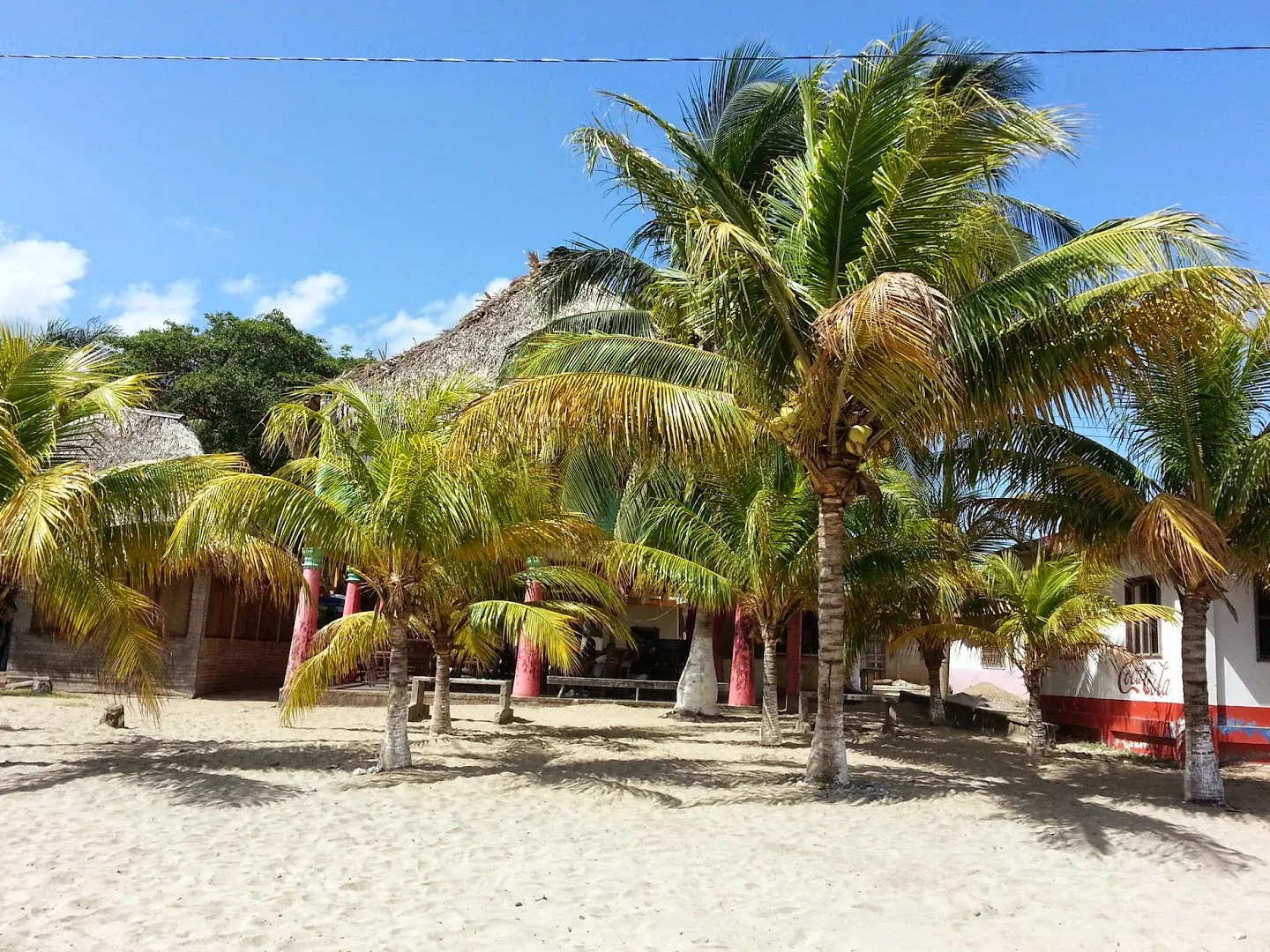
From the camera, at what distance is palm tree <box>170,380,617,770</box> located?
844cm

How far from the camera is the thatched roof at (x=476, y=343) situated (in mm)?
17891

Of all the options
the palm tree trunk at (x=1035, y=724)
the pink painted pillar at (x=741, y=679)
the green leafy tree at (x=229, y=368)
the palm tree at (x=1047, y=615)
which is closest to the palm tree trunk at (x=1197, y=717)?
the palm tree at (x=1047, y=615)

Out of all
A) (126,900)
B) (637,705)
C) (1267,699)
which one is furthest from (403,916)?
(637,705)

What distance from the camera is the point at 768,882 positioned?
577 cm

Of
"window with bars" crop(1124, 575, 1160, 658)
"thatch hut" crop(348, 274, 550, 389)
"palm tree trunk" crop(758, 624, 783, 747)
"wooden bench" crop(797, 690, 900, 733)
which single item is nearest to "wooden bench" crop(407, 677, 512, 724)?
"palm tree trunk" crop(758, 624, 783, 747)

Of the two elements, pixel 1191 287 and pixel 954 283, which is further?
pixel 954 283

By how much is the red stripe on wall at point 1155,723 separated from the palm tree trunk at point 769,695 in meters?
4.67

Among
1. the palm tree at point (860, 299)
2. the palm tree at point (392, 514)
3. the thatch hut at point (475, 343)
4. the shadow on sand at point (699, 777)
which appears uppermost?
the thatch hut at point (475, 343)

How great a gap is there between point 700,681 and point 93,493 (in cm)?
978

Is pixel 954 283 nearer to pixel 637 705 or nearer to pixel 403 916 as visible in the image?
pixel 403 916

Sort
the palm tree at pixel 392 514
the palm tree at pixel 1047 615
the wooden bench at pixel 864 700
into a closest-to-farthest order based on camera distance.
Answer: the palm tree at pixel 392 514
the palm tree at pixel 1047 615
the wooden bench at pixel 864 700

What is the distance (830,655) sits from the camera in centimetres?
873

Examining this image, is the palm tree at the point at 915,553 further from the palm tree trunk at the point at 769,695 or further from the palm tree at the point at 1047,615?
the palm tree trunk at the point at 769,695

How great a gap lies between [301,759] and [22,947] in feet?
17.8
